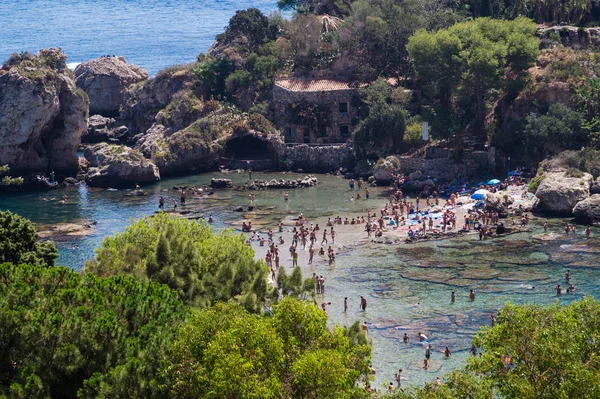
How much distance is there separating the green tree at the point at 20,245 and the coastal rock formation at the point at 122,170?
38411 millimetres

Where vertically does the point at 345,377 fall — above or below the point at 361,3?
below

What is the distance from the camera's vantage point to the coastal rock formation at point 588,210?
213 feet

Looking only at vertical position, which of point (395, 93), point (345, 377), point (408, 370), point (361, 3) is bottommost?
point (408, 370)

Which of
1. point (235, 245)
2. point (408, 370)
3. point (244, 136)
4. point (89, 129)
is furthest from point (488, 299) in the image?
point (89, 129)

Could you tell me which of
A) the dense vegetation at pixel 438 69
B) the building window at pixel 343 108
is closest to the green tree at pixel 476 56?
the dense vegetation at pixel 438 69

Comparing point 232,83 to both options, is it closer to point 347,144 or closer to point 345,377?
point 347,144

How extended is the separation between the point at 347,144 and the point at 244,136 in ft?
34.3

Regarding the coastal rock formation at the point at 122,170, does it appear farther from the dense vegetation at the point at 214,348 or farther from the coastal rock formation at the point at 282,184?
the dense vegetation at the point at 214,348

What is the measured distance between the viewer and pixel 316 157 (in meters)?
88.1

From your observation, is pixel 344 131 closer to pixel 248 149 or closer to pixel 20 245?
pixel 248 149

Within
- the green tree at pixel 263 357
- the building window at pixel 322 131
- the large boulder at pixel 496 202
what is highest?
the building window at pixel 322 131

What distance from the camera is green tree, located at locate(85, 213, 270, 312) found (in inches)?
1625

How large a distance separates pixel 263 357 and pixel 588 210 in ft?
139

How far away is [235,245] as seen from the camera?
45938 mm
